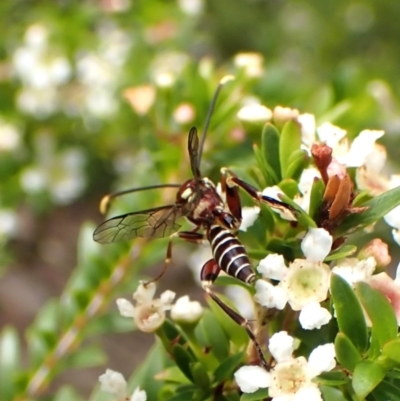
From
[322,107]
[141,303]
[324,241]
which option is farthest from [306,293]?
[322,107]

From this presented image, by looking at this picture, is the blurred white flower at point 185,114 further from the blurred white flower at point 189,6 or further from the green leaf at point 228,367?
the blurred white flower at point 189,6

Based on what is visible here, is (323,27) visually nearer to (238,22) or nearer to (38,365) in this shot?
(238,22)

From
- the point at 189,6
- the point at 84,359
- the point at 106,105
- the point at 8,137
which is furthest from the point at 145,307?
the point at 189,6

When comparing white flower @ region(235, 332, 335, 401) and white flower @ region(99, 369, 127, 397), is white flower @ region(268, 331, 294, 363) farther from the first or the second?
white flower @ region(99, 369, 127, 397)

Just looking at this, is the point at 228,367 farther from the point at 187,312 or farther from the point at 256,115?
the point at 256,115

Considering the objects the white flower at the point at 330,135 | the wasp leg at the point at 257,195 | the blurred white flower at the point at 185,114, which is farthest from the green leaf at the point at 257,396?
the blurred white flower at the point at 185,114
